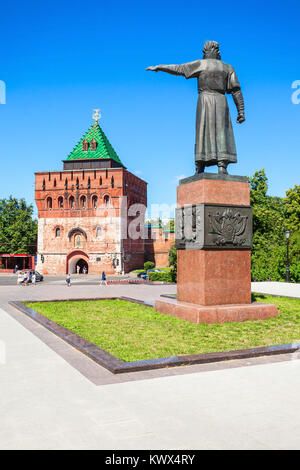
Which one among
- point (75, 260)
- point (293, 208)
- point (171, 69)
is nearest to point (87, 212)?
point (75, 260)

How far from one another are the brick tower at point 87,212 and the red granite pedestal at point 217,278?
3560cm

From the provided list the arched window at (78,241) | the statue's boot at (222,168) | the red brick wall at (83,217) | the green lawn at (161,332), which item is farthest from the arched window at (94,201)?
the statue's boot at (222,168)

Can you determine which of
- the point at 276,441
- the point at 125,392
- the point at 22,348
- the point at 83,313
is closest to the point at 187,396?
the point at 125,392

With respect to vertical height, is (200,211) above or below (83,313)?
above

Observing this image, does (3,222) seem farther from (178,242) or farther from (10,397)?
(10,397)

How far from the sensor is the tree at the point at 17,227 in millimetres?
55969

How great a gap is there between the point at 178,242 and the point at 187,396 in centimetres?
650

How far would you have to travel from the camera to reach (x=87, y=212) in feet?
156

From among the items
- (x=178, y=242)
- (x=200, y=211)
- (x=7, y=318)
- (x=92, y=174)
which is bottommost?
(x=7, y=318)

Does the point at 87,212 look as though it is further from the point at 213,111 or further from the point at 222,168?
the point at 222,168

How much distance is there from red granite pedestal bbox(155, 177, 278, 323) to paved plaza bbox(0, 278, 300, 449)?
3159 mm

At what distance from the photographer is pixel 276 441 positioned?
12.0ft

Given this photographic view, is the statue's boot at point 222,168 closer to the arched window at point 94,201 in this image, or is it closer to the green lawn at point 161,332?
the green lawn at point 161,332

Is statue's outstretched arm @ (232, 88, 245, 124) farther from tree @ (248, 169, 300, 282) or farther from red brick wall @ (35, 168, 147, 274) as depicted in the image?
red brick wall @ (35, 168, 147, 274)
